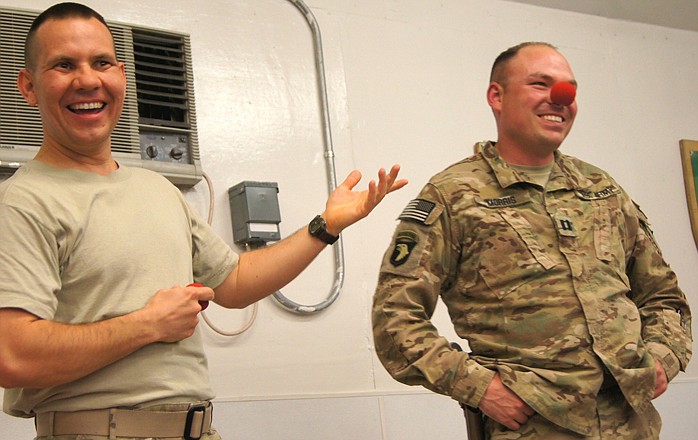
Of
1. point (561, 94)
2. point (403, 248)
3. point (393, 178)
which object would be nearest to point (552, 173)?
point (561, 94)

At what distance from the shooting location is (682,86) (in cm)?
415

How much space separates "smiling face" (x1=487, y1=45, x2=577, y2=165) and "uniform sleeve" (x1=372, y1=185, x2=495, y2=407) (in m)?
0.27

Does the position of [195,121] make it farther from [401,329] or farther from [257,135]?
[401,329]

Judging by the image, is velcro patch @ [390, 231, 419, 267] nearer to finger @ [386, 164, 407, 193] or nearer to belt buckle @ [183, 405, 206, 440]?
finger @ [386, 164, 407, 193]

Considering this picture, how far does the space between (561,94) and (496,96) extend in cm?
21

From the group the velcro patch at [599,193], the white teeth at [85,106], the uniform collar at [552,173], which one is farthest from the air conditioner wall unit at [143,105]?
the velcro patch at [599,193]

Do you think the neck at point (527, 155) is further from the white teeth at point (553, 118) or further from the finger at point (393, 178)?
the finger at point (393, 178)

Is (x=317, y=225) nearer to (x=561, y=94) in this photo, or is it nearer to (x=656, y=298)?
(x=561, y=94)

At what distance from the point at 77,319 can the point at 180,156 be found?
1283 millimetres

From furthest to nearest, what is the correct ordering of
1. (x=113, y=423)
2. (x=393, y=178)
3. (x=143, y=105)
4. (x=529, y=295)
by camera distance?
1. (x=143, y=105)
2. (x=529, y=295)
3. (x=393, y=178)
4. (x=113, y=423)

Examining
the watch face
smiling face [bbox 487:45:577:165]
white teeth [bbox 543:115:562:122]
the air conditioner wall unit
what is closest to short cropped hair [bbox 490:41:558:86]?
smiling face [bbox 487:45:577:165]

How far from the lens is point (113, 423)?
5.06 ft

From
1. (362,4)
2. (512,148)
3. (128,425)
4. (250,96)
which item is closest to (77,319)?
(128,425)

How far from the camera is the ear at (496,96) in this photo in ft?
7.84
